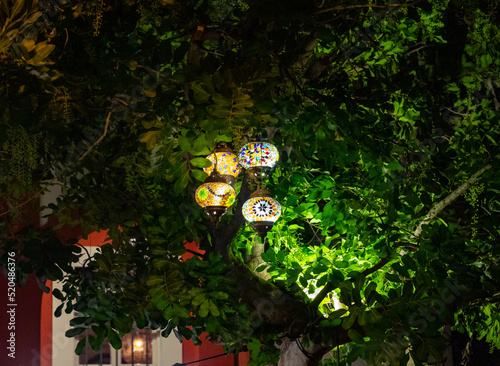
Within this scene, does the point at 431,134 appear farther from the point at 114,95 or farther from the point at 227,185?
the point at 114,95

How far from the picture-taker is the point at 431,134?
439cm

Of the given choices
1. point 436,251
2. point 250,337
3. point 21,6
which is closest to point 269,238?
point 250,337

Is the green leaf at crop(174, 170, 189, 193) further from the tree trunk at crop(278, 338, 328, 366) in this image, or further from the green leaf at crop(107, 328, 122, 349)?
the tree trunk at crop(278, 338, 328, 366)

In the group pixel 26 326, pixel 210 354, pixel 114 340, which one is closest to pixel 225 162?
pixel 114 340

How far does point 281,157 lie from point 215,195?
48cm

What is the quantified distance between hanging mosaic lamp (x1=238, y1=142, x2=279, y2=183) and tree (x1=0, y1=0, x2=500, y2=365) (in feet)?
0.35

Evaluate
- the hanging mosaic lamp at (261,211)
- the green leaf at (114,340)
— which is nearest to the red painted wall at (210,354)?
the hanging mosaic lamp at (261,211)

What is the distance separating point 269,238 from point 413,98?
1322 mm

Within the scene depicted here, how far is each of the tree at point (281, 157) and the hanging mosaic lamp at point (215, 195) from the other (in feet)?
0.76

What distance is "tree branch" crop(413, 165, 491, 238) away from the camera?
3.83 metres

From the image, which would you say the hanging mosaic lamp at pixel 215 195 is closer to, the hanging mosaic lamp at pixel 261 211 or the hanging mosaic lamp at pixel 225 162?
the hanging mosaic lamp at pixel 225 162

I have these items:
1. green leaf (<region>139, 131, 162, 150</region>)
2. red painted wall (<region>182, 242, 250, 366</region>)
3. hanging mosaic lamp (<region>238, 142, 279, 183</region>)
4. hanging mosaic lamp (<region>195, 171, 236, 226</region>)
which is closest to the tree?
green leaf (<region>139, 131, 162, 150</region>)

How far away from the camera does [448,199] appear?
3.88 meters

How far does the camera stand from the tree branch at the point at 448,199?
3.83 meters
